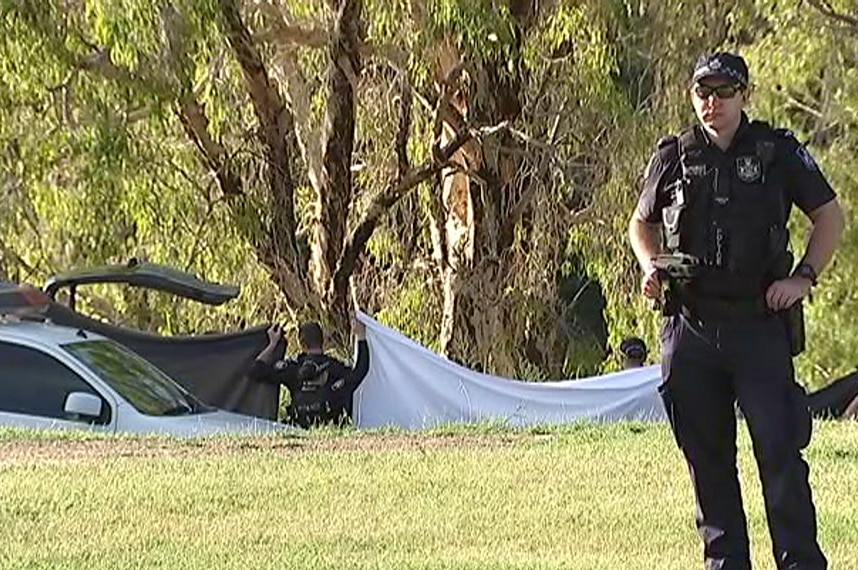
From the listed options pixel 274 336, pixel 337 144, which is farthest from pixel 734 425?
pixel 337 144

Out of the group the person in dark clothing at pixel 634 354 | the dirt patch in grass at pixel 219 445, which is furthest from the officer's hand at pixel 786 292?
the person in dark clothing at pixel 634 354

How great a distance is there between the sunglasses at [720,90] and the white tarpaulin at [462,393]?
883 centimetres

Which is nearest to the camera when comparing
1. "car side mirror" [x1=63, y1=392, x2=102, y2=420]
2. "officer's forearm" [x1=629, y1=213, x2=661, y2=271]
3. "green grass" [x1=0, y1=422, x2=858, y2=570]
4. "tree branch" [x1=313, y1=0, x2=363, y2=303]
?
"officer's forearm" [x1=629, y1=213, x2=661, y2=271]

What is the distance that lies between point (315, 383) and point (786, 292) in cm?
841

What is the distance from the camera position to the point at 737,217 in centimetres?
596

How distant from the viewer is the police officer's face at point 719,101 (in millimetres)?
5980

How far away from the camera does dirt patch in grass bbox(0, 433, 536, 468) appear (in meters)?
10.2

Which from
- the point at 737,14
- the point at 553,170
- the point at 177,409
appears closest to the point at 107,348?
the point at 177,409

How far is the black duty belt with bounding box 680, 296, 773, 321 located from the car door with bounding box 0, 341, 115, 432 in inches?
307

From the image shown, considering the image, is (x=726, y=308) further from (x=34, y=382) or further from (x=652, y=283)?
(x=34, y=382)

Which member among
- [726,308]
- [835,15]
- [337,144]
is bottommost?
[726,308]

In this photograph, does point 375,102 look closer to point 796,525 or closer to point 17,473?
point 17,473

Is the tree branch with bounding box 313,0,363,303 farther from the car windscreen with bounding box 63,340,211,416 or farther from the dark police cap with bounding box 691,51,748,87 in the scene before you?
the dark police cap with bounding box 691,51,748,87

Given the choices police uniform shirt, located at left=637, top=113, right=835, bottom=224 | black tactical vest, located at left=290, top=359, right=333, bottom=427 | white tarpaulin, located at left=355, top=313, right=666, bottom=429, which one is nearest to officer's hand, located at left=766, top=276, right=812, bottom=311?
police uniform shirt, located at left=637, top=113, right=835, bottom=224
